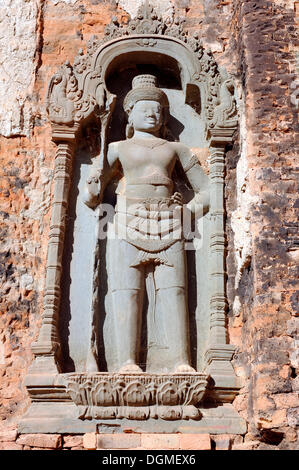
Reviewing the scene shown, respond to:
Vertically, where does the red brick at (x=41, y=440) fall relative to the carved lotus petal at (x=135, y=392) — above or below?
below

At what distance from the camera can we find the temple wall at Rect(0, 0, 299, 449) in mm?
5258

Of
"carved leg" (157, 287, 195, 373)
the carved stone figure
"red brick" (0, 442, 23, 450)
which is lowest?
"red brick" (0, 442, 23, 450)

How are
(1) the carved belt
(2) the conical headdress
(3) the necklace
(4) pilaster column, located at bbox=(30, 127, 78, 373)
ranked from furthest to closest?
(2) the conical headdress
(3) the necklace
(1) the carved belt
(4) pilaster column, located at bbox=(30, 127, 78, 373)

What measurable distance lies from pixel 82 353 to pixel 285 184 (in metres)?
2.07

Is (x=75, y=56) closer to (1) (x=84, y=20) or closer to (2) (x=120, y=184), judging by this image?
(1) (x=84, y=20)

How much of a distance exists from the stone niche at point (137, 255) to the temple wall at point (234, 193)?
5.0 inches

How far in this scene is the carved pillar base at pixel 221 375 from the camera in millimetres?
5469

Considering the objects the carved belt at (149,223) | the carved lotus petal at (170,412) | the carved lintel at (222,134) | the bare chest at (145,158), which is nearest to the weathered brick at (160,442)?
the carved lotus petal at (170,412)

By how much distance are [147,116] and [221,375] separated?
7.44ft

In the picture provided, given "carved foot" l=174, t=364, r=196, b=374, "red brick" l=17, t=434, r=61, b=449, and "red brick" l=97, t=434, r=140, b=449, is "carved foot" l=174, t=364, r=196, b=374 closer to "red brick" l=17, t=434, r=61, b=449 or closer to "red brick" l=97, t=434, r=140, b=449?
"red brick" l=97, t=434, r=140, b=449

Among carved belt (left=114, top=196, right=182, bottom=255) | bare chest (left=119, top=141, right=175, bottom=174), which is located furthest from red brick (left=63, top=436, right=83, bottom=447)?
bare chest (left=119, top=141, right=175, bottom=174)

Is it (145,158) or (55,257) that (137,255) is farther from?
(145,158)

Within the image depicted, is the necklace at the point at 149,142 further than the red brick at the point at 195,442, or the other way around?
the necklace at the point at 149,142

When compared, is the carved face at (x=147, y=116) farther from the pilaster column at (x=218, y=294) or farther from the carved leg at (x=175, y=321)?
the carved leg at (x=175, y=321)
